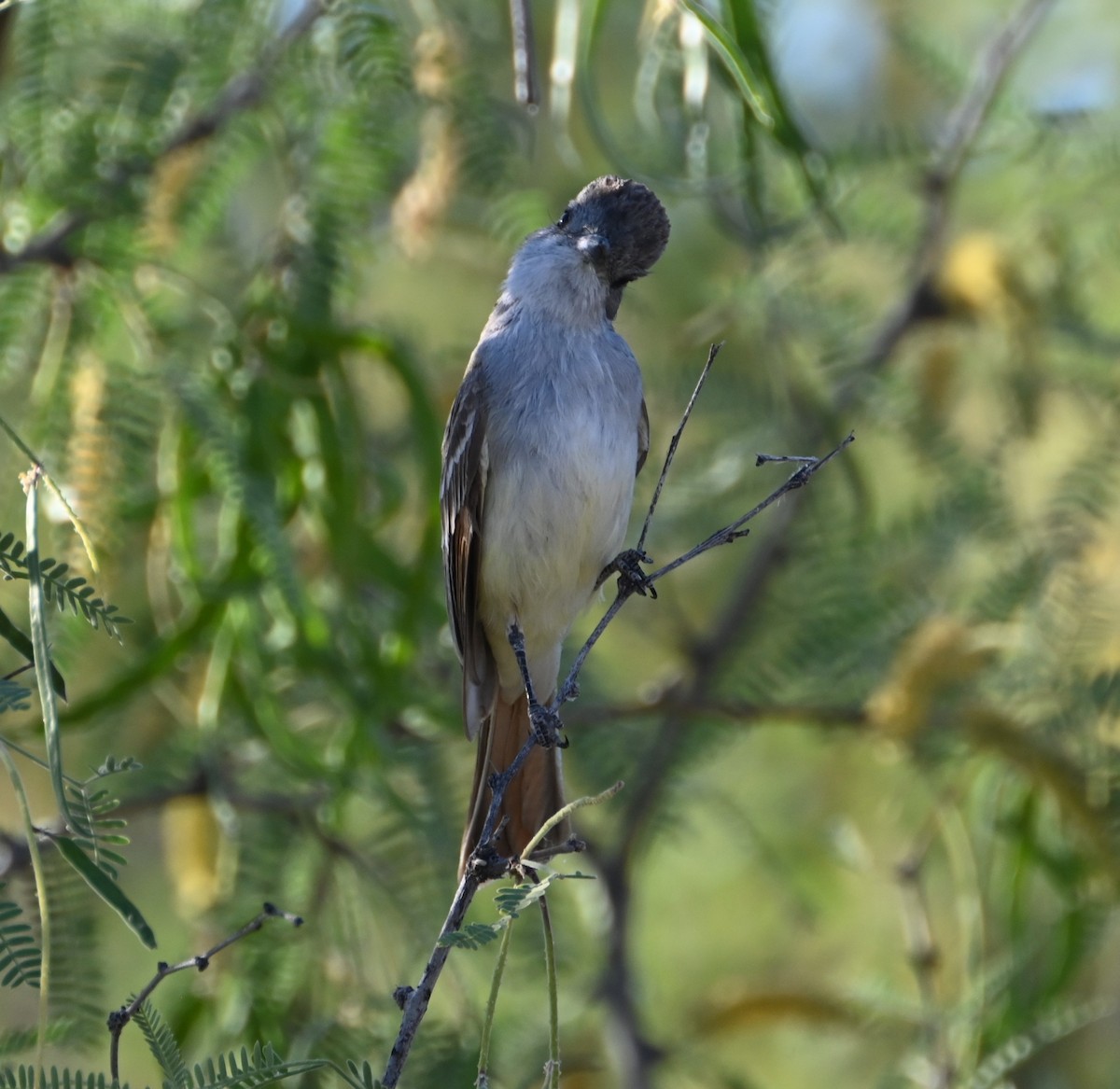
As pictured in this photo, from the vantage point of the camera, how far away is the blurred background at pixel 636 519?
338cm

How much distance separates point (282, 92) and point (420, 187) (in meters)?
0.65

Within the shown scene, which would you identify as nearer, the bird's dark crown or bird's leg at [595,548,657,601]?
the bird's dark crown

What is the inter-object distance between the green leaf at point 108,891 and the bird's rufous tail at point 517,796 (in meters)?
1.62

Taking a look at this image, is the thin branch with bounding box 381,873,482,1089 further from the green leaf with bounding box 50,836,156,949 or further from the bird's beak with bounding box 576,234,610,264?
the bird's beak with bounding box 576,234,610,264

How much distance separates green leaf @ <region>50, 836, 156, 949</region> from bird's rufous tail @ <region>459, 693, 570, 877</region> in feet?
5.32

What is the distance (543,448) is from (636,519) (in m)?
1.21

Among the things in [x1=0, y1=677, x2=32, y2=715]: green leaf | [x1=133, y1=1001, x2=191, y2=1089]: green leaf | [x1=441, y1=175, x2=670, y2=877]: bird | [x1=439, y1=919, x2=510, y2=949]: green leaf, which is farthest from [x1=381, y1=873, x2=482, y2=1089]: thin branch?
[x1=441, y1=175, x2=670, y2=877]: bird

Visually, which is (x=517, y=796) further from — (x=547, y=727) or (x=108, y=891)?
(x=108, y=891)

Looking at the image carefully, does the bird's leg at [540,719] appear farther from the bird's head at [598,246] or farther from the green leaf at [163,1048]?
the bird's head at [598,246]

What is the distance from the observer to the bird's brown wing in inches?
143

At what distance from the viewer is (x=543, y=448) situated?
3506 millimetres

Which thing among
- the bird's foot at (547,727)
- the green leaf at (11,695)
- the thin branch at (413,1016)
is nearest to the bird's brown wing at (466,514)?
the bird's foot at (547,727)

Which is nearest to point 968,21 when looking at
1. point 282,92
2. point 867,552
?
point 867,552

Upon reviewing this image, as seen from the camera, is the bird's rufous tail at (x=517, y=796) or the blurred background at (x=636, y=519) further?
the blurred background at (x=636, y=519)
